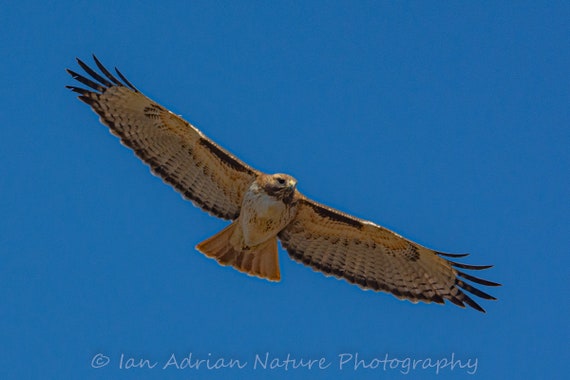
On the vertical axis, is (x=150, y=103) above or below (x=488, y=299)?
above

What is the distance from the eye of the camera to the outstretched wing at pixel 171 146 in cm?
1264

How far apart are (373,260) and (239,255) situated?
169 cm

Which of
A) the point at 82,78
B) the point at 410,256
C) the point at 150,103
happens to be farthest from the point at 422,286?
the point at 82,78

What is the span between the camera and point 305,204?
12789 millimetres

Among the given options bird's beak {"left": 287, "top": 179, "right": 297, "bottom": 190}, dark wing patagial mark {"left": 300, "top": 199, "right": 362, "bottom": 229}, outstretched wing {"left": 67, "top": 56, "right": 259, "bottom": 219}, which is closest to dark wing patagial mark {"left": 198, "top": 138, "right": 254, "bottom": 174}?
outstretched wing {"left": 67, "top": 56, "right": 259, "bottom": 219}

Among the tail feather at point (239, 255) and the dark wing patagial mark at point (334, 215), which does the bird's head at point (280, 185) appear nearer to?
the dark wing patagial mark at point (334, 215)

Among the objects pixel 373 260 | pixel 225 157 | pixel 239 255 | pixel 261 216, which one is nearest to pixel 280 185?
pixel 261 216

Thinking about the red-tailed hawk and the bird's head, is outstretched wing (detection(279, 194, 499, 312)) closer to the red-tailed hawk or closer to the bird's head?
the red-tailed hawk

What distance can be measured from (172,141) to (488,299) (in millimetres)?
4320

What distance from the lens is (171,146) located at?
42.5 feet

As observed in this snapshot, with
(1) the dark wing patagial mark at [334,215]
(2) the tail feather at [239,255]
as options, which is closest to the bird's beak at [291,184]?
(1) the dark wing patagial mark at [334,215]

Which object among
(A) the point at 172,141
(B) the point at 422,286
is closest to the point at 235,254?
(A) the point at 172,141

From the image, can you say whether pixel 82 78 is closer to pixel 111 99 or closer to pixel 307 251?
pixel 111 99

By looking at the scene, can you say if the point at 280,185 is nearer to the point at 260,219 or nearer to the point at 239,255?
the point at 260,219
